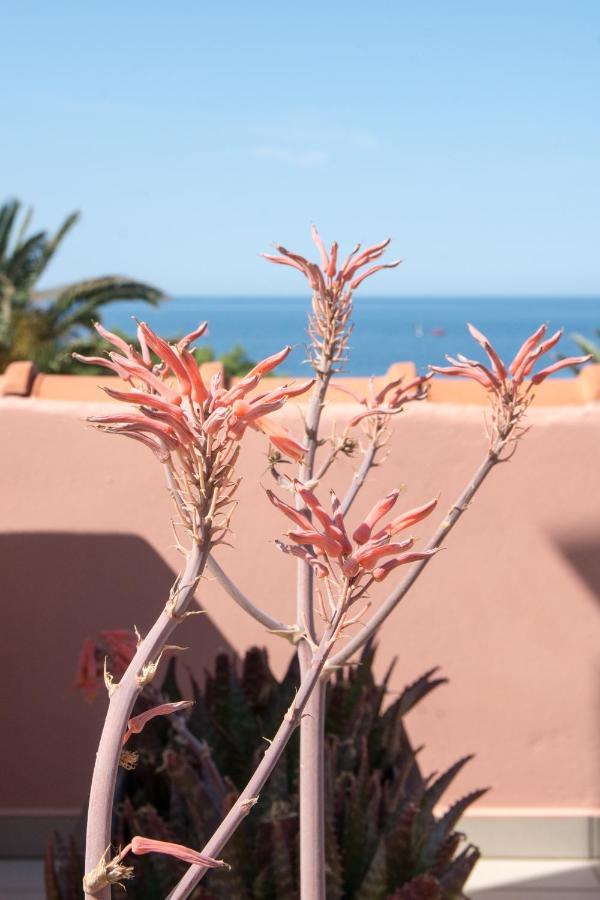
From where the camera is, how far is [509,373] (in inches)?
48.3

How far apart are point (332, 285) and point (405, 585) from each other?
35cm

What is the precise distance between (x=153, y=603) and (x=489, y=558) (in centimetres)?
100

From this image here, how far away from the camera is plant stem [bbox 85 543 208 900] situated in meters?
0.76

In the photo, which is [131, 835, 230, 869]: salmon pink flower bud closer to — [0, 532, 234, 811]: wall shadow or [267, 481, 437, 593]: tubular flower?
[267, 481, 437, 593]: tubular flower

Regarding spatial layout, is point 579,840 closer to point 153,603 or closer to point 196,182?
point 153,603

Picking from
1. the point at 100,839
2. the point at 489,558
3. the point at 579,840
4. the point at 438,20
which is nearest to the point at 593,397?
the point at 489,558

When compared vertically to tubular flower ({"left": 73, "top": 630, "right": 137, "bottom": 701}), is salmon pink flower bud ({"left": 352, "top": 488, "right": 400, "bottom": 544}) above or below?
above

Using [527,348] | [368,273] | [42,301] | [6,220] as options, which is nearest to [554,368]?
[527,348]

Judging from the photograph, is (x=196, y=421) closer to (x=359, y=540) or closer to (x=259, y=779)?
(x=359, y=540)

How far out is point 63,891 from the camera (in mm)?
1793

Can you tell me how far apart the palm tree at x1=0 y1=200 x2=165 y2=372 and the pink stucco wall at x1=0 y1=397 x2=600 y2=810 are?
10.3 m

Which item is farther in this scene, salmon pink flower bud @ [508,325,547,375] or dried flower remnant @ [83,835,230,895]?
salmon pink flower bud @ [508,325,547,375]

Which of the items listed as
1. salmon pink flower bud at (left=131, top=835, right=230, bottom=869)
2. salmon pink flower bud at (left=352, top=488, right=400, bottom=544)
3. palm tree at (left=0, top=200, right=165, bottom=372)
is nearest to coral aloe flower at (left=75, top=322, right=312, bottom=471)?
salmon pink flower bud at (left=352, top=488, right=400, bottom=544)

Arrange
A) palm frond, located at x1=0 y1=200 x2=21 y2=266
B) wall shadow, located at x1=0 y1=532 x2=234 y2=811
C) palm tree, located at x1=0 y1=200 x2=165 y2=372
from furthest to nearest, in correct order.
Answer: palm frond, located at x1=0 y1=200 x2=21 y2=266 → palm tree, located at x1=0 y1=200 x2=165 y2=372 → wall shadow, located at x1=0 y1=532 x2=234 y2=811
